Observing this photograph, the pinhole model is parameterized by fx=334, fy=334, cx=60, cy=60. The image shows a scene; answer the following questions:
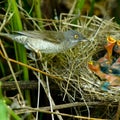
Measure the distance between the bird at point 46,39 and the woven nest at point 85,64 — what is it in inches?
4.4

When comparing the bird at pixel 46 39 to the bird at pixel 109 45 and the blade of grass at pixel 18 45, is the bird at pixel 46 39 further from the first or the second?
the bird at pixel 109 45

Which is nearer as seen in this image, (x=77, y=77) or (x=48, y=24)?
(x=77, y=77)

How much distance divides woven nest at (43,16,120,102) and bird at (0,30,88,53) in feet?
0.37

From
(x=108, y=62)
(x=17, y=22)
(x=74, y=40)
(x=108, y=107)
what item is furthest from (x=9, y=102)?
(x=108, y=62)

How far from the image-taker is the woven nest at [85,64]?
2250 mm

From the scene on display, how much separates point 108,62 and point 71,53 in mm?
324

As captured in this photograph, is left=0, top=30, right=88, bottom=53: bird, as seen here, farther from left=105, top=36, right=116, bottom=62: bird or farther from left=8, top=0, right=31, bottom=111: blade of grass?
left=105, top=36, right=116, bottom=62: bird

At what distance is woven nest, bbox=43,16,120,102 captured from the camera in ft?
7.38

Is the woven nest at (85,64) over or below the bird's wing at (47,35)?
below

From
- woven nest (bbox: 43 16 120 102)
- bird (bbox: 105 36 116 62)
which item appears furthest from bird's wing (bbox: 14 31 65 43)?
bird (bbox: 105 36 116 62)

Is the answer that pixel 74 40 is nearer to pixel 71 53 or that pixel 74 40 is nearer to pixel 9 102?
pixel 71 53

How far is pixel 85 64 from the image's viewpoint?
259cm

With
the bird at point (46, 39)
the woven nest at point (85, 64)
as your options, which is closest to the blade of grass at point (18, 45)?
the bird at point (46, 39)

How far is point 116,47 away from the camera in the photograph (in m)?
2.74
